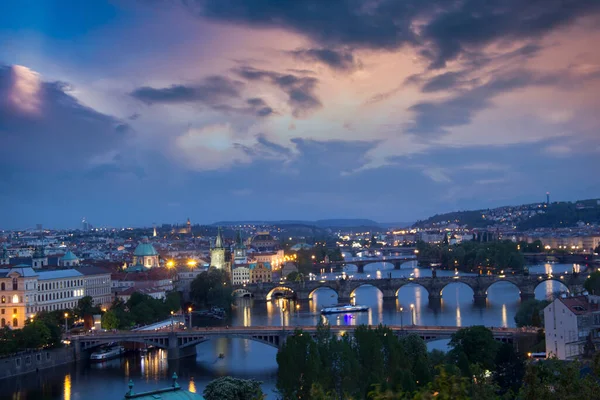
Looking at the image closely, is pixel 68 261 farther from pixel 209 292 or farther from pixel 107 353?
pixel 107 353

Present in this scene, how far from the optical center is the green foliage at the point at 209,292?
185 ft

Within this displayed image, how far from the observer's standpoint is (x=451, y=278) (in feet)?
180

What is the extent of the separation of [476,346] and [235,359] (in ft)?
39.9

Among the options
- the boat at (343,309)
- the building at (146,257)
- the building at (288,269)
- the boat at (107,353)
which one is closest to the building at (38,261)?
the building at (146,257)

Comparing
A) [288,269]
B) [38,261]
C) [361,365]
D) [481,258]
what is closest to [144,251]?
[288,269]

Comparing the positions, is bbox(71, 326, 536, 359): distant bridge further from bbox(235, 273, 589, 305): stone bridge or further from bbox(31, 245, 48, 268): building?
bbox(235, 273, 589, 305): stone bridge

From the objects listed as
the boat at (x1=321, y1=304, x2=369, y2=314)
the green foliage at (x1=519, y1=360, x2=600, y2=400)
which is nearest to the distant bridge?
the boat at (x1=321, y1=304, x2=369, y2=314)

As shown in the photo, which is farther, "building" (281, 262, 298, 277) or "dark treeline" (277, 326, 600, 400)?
"building" (281, 262, 298, 277)

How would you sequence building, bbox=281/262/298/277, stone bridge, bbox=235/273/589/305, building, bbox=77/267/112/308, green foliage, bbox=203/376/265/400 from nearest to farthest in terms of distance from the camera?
green foliage, bbox=203/376/265/400, building, bbox=77/267/112/308, stone bridge, bbox=235/273/589/305, building, bbox=281/262/298/277

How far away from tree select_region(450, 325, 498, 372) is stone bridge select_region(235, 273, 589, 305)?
84.7ft

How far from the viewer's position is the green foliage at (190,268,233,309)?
185ft

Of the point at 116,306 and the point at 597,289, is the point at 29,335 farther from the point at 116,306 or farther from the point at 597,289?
the point at 597,289

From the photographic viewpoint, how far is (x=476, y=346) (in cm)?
2498

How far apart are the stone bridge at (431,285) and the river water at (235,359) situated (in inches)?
31.8
